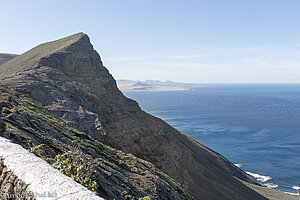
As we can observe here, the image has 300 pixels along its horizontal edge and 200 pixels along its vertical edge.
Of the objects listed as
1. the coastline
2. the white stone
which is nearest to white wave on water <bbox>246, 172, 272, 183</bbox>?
the coastline

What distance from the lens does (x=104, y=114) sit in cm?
3816

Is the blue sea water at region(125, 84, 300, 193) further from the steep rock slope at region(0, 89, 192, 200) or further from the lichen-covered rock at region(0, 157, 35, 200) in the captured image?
the lichen-covered rock at region(0, 157, 35, 200)

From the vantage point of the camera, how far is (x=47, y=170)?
5617 mm

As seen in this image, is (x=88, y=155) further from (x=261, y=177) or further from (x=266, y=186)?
(x=261, y=177)

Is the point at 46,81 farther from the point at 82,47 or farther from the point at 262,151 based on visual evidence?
the point at 262,151

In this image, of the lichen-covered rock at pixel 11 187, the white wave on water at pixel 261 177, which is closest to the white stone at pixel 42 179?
the lichen-covered rock at pixel 11 187

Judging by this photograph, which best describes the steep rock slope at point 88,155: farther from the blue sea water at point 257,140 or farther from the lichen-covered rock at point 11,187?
the blue sea water at point 257,140

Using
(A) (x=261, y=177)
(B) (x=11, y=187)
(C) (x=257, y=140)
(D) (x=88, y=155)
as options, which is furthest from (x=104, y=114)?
(C) (x=257, y=140)

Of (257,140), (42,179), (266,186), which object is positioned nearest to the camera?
(42,179)

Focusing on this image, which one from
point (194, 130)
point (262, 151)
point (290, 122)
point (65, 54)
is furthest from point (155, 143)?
point (290, 122)

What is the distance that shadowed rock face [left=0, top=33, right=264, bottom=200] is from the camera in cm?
3195

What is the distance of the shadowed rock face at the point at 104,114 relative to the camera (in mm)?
31948

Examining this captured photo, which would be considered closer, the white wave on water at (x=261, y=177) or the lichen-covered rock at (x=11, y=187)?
the lichen-covered rock at (x=11, y=187)

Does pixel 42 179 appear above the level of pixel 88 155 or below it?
above
